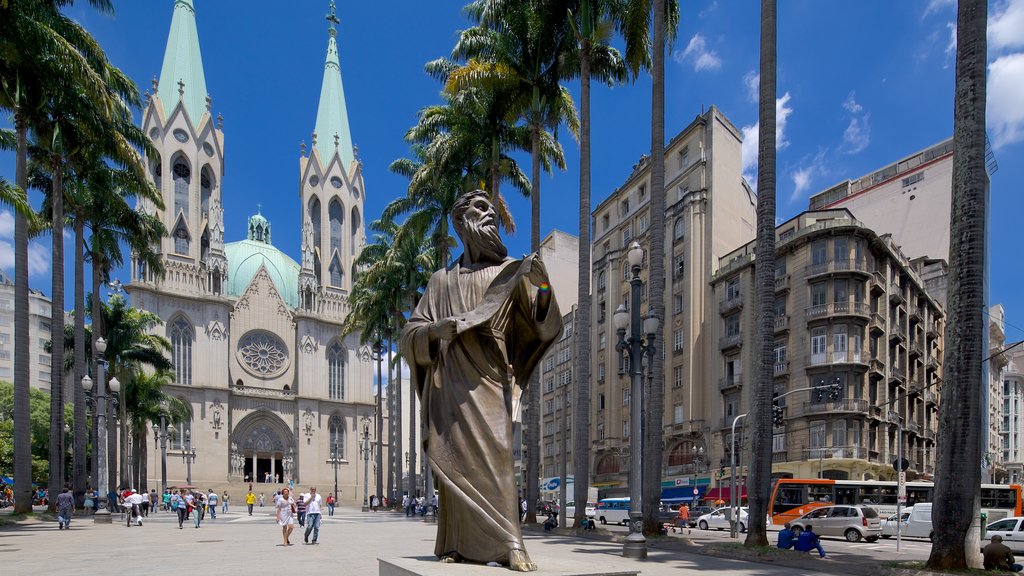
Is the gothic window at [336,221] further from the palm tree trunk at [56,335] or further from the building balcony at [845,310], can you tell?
the palm tree trunk at [56,335]

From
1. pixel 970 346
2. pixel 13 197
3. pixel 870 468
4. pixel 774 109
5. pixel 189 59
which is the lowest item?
pixel 870 468

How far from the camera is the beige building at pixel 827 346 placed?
43781mm

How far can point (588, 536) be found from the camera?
79.8 ft

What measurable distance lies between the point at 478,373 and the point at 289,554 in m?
13.4

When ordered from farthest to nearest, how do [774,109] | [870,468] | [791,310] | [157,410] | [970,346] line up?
1. [157,410]
2. [791,310]
3. [870,468]
4. [774,109]
5. [970,346]

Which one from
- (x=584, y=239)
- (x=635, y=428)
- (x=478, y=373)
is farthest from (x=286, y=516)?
(x=478, y=373)

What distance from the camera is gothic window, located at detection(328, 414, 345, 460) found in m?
80.3

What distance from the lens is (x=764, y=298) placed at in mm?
18719

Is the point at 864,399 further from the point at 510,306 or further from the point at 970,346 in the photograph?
the point at 510,306

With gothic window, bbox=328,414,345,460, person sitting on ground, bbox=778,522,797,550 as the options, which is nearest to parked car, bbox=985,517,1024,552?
person sitting on ground, bbox=778,522,797,550

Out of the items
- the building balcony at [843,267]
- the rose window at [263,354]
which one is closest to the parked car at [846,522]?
the building balcony at [843,267]

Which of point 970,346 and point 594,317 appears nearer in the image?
point 970,346

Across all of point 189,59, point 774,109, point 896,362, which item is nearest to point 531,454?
point 774,109

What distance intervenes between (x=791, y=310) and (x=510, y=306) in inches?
1730
